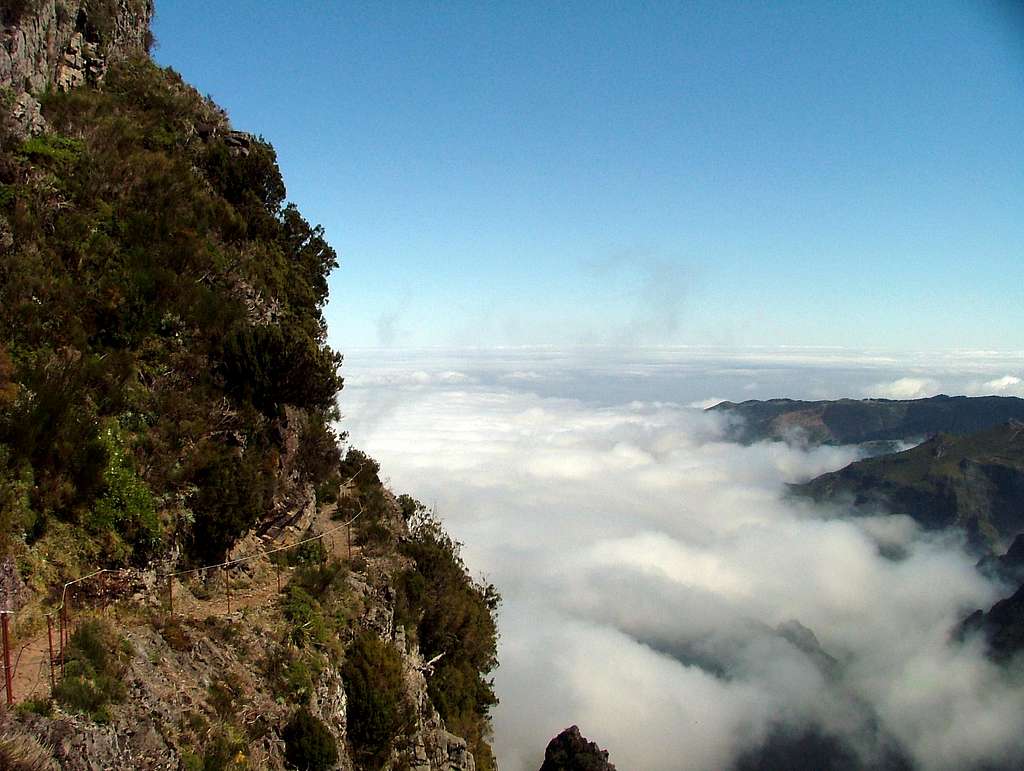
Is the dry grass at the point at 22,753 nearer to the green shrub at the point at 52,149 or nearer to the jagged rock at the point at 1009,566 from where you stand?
the green shrub at the point at 52,149

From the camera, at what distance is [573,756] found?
37938 millimetres

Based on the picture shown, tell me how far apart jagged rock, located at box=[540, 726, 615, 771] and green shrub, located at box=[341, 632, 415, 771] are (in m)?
30.2

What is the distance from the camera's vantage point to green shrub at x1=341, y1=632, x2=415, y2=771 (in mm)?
11414

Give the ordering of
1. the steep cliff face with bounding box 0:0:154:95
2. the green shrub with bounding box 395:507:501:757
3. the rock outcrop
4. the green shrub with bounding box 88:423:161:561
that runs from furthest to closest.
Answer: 1. the green shrub with bounding box 395:507:501:757
2. the steep cliff face with bounding box 0:0:154:95
3. the rock outcrop
4. the green shrub with bounding box 88:423:161:561

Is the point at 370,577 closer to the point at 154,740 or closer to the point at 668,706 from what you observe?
A: the point at 154,740

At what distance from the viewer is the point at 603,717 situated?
401 feet

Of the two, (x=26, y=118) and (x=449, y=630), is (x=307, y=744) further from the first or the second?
(x=26, y=118)

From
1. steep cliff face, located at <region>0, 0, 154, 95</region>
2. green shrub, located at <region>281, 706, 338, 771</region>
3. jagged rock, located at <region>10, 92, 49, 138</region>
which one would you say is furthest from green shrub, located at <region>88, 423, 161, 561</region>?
steep cliff face, located at <region>0, 0, 154, 95</region>

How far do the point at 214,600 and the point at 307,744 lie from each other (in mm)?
3325

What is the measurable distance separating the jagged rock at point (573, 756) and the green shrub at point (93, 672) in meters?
36.6

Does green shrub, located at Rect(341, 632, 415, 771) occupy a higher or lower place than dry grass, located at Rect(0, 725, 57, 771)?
lower

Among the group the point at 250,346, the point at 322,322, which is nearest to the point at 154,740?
the point at 250,346

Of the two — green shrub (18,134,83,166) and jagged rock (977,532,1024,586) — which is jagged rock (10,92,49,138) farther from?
jagged rock (977,532,1024,586)

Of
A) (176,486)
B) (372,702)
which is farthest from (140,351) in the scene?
(372,702)
